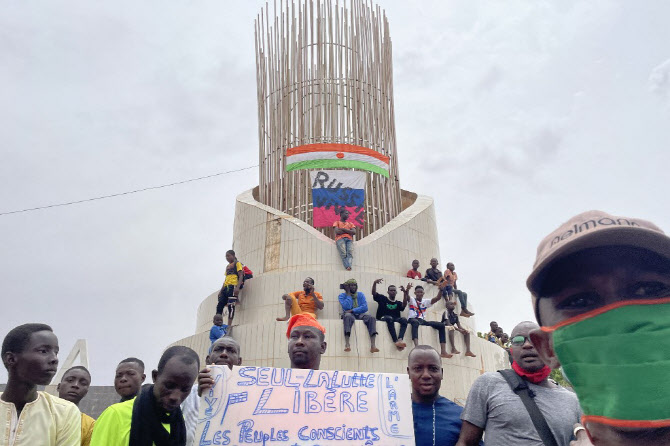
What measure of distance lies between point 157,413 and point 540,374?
7.02 ft

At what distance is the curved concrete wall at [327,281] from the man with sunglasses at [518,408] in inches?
283

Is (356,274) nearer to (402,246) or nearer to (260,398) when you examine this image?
(402,246)

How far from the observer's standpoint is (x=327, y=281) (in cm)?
1197

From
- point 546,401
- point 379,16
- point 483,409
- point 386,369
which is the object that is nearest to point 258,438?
point 483,409

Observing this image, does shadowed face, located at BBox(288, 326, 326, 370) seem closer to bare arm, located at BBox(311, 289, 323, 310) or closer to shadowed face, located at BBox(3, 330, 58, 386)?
shadowed face, located at BBox(3, 330, 58, 386)

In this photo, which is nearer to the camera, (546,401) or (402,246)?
(546,401)

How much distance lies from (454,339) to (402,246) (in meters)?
3.46

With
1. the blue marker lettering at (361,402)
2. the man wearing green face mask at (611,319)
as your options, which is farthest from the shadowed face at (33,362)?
the man wearing green face mask at (611,319)

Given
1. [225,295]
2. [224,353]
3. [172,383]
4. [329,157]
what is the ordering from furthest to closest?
[329,157] < [225,295] < [224,353] < [172,383]

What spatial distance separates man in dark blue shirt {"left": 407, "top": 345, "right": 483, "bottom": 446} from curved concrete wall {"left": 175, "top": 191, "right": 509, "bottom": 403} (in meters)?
6.84

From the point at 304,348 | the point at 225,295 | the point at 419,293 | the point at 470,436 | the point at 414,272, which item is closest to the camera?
the point at 470,436

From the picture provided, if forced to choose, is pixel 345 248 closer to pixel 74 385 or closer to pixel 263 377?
pixel 74 385

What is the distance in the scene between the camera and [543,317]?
1.36 meters

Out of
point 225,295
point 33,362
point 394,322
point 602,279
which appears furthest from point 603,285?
point 225,295
